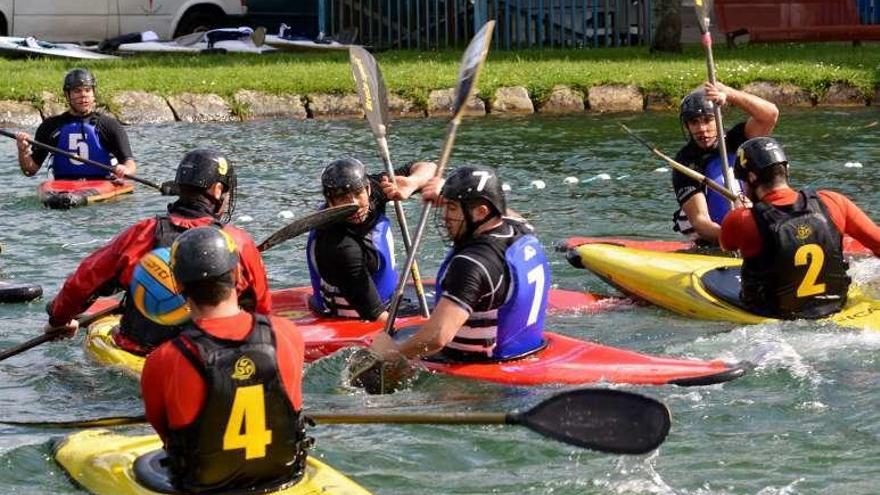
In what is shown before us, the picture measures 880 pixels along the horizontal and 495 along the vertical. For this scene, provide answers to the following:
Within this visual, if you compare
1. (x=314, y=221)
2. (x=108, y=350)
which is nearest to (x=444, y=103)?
(x=314, y=221)

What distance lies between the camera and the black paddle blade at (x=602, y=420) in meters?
5.30

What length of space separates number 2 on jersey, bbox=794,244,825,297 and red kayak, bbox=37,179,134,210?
6.52 m

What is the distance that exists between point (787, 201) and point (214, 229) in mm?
3868

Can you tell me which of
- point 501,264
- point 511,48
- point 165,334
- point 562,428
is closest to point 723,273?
point 501,264

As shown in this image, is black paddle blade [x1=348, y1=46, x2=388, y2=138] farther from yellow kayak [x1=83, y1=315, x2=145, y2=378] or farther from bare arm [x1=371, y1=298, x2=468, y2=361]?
bare arm [x1=371, y1=298, x2=468, y2=361]

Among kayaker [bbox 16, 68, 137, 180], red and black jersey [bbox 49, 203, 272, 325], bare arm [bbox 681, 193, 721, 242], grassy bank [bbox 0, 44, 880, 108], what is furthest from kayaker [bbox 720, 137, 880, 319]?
grassy bank [bbox 0, 44, 880, 108]

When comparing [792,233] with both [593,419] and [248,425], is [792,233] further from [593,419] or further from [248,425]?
[248,425]

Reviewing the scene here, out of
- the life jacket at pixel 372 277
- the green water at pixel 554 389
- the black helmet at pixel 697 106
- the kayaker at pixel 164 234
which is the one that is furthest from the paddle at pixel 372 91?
the black helmet at pixel 697 106

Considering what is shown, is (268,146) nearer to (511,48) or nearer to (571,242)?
(571,242)

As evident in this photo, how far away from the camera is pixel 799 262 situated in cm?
829

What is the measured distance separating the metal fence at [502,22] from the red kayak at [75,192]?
10.5m

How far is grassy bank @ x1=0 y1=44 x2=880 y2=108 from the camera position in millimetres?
18281

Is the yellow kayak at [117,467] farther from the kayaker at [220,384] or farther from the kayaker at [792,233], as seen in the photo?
the kayaker at [792,233]

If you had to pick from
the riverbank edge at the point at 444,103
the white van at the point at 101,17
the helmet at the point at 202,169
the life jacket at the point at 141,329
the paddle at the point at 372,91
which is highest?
the white van at the point at 101,17
